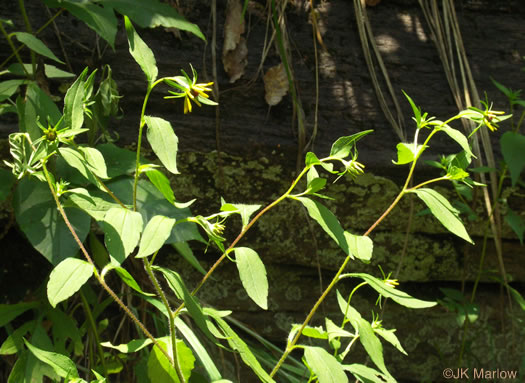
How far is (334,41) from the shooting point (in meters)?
1.82

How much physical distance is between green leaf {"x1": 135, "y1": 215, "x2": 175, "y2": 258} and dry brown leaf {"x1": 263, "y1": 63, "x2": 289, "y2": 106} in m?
0.90

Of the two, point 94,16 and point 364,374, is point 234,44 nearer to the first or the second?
point 94,16

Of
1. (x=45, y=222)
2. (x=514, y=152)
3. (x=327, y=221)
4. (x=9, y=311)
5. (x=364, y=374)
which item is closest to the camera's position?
(x=327, y=221)

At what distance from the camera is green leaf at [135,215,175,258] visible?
81 centimetres

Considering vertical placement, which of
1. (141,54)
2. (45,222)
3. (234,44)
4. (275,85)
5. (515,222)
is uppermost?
(141,54)

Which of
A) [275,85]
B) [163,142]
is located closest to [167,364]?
[163,142]

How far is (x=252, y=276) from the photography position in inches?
35.1

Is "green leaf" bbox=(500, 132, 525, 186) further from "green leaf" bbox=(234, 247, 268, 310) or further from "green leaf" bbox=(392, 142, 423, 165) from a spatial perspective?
"green leaf" bbox=(234, 247, 268, 310)

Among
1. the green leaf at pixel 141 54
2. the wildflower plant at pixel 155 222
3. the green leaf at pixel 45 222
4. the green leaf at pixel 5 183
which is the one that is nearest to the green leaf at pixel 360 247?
the wildflower plant at pixel 155 222

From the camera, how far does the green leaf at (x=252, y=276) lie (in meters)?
0.88

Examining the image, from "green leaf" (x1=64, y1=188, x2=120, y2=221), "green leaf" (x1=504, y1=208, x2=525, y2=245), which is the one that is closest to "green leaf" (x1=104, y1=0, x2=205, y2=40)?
"green leaf" (x1=64, y1=188, x2=120, y2=221)

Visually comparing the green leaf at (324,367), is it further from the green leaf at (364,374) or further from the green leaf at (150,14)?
the green leaf at (150,14)

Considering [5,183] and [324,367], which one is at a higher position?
[5,183]

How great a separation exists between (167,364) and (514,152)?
41.7 inches
